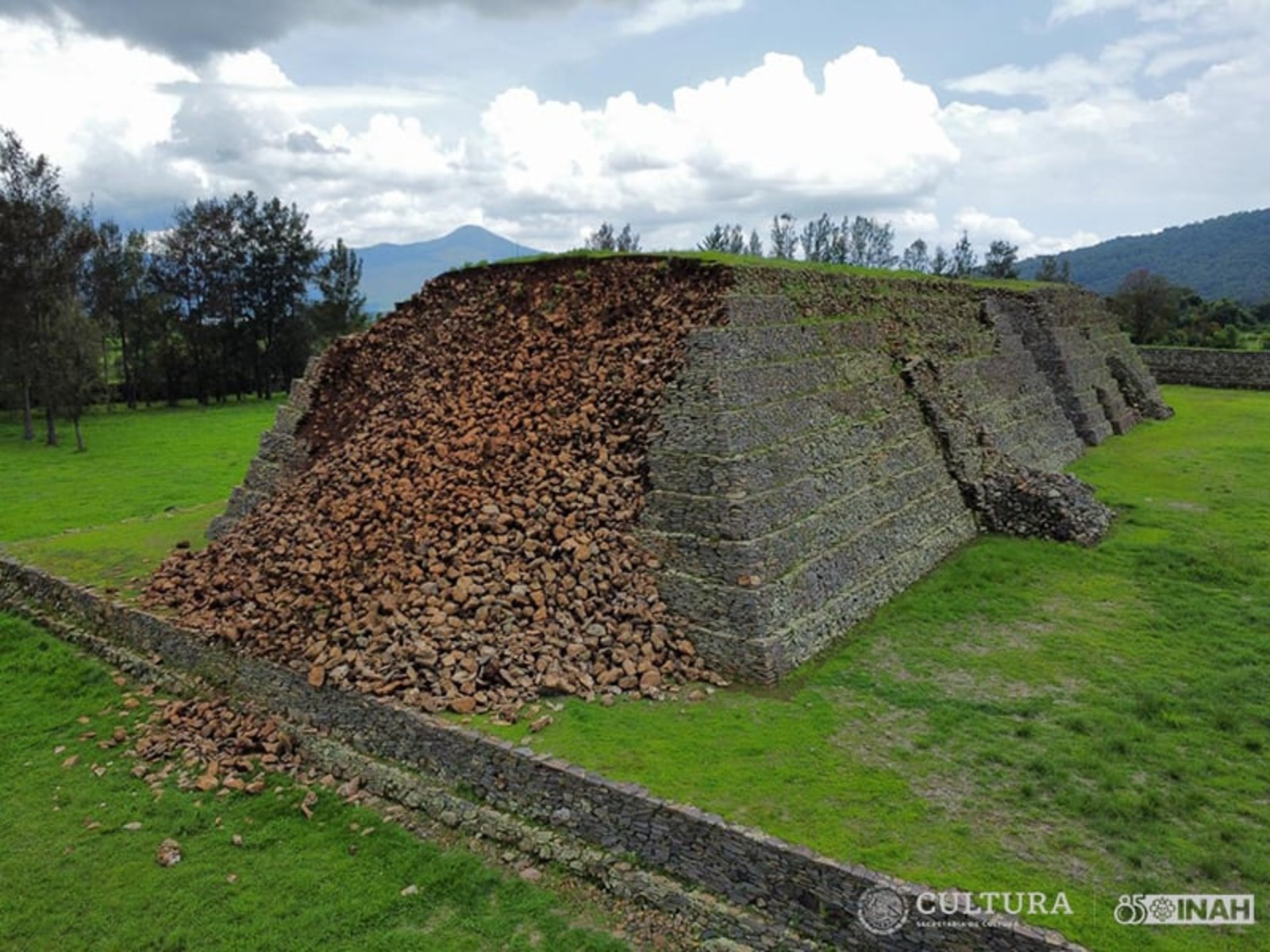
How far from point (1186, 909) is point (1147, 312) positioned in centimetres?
5849

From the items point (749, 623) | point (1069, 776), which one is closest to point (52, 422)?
point (749, 623)

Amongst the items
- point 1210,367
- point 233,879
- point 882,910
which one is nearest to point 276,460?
point 233,879

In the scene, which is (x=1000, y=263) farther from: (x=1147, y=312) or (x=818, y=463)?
(x=818, y=463)

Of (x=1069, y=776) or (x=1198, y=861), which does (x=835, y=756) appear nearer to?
(x=1069, y=776)

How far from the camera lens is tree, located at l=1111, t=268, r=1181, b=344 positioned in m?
55.0

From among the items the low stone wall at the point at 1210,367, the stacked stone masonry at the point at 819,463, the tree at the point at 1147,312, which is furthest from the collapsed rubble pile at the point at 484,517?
the tree at the point at 1147,312

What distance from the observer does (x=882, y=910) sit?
7.47m

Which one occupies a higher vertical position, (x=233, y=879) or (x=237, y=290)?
(x=237, y=290)

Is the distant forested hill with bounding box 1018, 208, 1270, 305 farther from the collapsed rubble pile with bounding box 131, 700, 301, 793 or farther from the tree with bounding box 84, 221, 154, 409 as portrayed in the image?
the collapsed rubble pile with bounding box 131, 700, 301, 793

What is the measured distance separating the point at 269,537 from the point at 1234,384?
45.1 metres

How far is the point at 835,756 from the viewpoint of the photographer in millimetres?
9867

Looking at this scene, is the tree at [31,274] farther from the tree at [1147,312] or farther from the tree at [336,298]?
the tree at [1147,312]

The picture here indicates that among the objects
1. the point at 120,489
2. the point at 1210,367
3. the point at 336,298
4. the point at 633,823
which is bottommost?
the point at 633,823

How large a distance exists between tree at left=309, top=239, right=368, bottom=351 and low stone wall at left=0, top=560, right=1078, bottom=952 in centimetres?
5230
